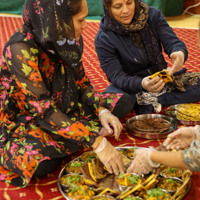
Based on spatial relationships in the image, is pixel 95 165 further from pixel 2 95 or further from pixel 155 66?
pixel 155 66

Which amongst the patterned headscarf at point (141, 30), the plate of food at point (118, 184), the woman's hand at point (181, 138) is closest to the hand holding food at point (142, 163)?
the plate of food at point (118, 184)

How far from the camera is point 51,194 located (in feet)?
5.33

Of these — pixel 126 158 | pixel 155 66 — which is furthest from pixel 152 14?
pixel 126 158

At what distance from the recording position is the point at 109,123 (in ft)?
6.30

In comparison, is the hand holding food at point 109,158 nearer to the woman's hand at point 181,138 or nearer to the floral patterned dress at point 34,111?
the floral patterned dress at point 34,111

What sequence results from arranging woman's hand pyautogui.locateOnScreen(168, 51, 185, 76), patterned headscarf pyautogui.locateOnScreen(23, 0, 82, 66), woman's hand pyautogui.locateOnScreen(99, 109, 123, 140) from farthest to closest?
woman's hand pyautogui.locateOnScreen(168, 51, 185, 76), woman's hand pyautogui.locateOnScreen(99, 109, 123, 140), patterned headscarf pyautogui.locateOnScreen(23, 0, 82, 66)

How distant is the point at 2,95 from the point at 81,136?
1.86 ft

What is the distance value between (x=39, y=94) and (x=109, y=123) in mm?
516

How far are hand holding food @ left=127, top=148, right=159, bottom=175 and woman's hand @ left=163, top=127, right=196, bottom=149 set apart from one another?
7.4 inches

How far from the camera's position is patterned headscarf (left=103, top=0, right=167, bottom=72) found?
7.73 feet

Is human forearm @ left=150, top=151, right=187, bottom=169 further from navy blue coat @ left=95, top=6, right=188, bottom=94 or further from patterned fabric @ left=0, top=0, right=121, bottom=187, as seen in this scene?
navy blue coat @ left=95, top=6, right=188, bottom=94

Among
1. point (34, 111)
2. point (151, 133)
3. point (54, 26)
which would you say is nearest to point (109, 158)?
point (34, 111)

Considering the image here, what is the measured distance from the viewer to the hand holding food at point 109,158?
1568 mm

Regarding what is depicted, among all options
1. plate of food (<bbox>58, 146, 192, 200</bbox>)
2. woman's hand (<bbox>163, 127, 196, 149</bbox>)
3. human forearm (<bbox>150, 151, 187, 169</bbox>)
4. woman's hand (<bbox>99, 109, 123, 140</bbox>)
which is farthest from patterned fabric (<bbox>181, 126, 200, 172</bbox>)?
woman's hand (<bbox>99, 109, 123, 140</bbox>)
